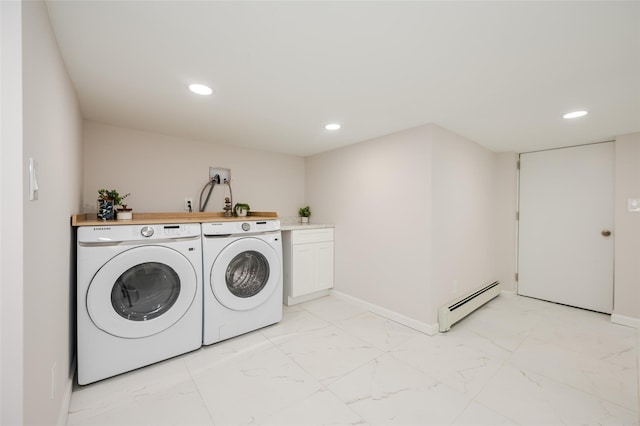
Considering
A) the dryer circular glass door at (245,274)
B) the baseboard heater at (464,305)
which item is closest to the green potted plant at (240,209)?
the dryer circular glass door at (245,274)

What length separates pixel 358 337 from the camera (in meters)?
2.21

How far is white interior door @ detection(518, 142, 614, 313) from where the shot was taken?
275 cm

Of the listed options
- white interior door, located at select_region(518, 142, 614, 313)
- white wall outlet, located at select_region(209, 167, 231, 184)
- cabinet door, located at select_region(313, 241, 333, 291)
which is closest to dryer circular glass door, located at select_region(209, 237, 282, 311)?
cabinet door, located at select_region(313, 241, 333, 291)

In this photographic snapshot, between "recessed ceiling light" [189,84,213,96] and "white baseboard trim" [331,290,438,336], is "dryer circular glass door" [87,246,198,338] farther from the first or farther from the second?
"white baseboard trim" [331,290,438,336]

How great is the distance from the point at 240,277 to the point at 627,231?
3.76 m

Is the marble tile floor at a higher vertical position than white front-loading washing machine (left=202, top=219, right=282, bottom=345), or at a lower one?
lower

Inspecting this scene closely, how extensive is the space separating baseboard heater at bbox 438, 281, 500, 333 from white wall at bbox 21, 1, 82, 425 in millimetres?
2546

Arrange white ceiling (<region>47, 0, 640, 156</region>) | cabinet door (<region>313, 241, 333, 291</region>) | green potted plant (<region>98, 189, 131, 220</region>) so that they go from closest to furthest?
white ceiling (<region>47, 0, 640, 156</region>) < green potted plant (<region>98, 189, 131, 220</region>) < cabinet door (<region>313, 241, 333, 291</region>)

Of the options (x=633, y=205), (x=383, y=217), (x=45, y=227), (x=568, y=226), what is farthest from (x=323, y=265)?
(x=633, y=205)

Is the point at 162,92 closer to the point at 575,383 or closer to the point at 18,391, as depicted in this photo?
the point at 18,391

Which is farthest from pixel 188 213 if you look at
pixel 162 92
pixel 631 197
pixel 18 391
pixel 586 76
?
pixel 631 197

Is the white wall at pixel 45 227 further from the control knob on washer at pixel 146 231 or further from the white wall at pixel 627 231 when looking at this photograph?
the white wall at pixel 627 231

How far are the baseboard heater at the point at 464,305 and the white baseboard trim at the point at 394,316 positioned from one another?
99 mm

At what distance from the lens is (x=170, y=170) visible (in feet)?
8.78
